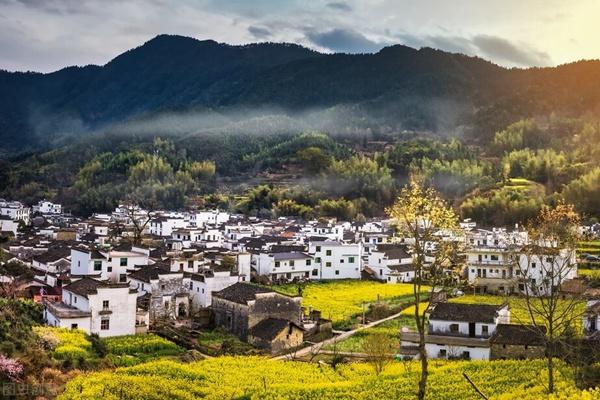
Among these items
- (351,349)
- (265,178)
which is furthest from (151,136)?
(351,349)

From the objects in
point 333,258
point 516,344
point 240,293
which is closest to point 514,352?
point 516,344

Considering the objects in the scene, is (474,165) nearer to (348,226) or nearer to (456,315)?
(348,226)

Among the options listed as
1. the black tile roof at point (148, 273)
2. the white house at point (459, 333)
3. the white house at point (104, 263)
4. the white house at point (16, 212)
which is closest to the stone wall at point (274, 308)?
the black tile roof at point (148, 273)

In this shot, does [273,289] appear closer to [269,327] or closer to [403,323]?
[403,323]

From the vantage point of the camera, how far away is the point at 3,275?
4416 cm

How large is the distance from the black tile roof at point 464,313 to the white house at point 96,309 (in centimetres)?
1547

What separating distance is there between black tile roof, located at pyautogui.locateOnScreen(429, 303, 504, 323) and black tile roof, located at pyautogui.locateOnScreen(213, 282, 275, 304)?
395 inches

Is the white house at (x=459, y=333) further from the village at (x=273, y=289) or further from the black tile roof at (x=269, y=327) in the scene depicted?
the black tile roof at (x=269, y=327)

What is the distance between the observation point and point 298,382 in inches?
1147

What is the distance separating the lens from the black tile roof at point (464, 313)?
35000 mm

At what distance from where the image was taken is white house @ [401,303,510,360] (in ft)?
112

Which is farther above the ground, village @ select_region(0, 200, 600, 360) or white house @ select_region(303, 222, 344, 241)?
white house @ select_region(303, 222, 344, 241)

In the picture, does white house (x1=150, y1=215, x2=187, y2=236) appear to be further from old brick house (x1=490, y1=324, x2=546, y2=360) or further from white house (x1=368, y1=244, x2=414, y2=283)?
old brick house (x1=490, y1=324, x2=546, y2=360)

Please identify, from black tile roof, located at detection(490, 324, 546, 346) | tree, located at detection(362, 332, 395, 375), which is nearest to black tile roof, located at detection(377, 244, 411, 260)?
black tile roof, located at detection(490, 324, 546, 346)
